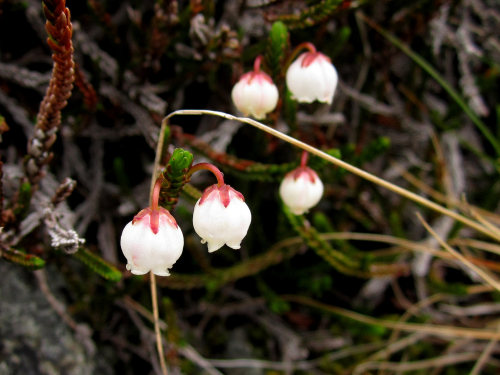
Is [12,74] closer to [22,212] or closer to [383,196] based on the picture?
[22,212]

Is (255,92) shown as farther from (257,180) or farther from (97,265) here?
(97,265)

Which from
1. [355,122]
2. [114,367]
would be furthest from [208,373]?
[355,122]

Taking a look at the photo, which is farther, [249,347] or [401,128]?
[401,128]

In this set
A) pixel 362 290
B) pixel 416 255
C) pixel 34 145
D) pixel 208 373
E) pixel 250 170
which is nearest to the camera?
pixel 34 145

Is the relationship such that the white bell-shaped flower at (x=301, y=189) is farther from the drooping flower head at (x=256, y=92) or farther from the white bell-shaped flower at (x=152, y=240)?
the white bell-shaped flower at (x=152, y=240)

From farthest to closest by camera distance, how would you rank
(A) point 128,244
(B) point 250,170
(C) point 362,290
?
(C) point 362,290 < (B) point 250,170 < (A) point 128,244

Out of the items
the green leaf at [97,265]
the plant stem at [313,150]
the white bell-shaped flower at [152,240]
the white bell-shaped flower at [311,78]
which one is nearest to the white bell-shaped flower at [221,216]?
the white bell-shaped flower at [152,240]

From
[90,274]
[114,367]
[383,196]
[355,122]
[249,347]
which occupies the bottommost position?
[114,367]

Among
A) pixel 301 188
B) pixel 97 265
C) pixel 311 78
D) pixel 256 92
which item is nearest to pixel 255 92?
pixel 256 92
